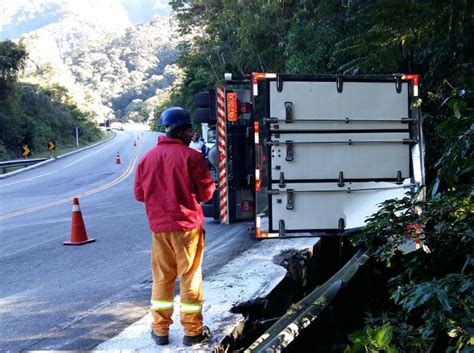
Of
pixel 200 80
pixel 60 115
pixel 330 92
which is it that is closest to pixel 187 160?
pixel 330 92

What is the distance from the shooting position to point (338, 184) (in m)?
5.73

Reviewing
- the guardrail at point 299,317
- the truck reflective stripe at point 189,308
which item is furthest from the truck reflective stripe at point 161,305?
the guardrail at point 299,317

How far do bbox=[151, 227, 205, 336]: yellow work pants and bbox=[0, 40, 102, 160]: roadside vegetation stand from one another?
3238 cm

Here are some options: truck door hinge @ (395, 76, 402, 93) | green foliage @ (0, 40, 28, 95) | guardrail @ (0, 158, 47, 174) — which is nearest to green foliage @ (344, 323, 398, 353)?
truck door hinge @ (395, 76, 402, 93)

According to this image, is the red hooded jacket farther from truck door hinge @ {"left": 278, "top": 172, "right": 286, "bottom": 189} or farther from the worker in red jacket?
truck door hinge @ {"left": 278, "top": 172, "right": 286, "bottom": 189}

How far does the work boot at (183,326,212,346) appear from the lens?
3719 millimetres

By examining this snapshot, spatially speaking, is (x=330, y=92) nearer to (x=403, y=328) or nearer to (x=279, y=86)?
(x=279, y=86)

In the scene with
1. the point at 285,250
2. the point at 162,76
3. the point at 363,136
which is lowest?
the point at 285,250

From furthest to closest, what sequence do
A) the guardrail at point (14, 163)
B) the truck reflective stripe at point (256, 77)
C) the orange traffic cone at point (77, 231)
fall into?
the guardrail at point (14, 163)
the orange traffic cone at point (77, 231)
the truck reflective stripe at point (256, 77)

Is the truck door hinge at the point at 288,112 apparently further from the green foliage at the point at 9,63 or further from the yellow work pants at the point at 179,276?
the green foliage at the point at 9,63

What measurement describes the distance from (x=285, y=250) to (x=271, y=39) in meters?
10.6

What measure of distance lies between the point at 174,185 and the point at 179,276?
27.3 inches

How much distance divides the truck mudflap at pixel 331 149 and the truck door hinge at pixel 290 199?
1 cm

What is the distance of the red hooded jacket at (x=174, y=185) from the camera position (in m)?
3.69
